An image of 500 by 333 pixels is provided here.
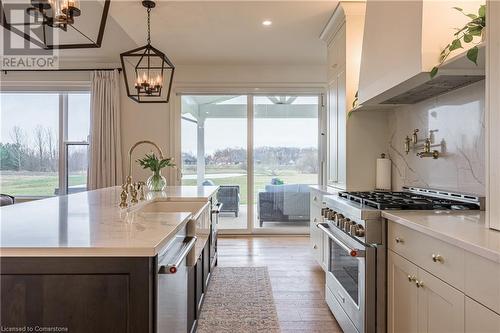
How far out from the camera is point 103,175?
5.33 m

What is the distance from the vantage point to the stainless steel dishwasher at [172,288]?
1202 millimetres

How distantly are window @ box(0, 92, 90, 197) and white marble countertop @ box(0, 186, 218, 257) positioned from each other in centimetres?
412

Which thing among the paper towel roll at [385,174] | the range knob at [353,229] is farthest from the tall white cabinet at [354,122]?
the range knob at [353,229]

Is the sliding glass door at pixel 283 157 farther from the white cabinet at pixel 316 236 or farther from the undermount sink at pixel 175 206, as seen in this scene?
the undermount sink at pixel 175 206

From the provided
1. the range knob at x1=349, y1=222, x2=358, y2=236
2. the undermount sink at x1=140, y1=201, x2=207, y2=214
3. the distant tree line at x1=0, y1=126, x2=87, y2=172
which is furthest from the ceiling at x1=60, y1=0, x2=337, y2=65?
the range knob at x1=349, y1=222, x2=358, y2=236

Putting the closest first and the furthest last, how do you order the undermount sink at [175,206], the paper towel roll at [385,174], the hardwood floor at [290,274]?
1. the hardwood floor at [290,274]
2. the undermount sink at [175,206]
3. the paper towel roll at [385,174]

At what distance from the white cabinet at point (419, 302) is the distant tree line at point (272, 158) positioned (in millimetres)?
3978

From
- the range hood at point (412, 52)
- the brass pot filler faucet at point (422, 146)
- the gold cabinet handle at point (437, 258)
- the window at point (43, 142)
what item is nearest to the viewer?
the gold cabinet handle at point (437, 258)

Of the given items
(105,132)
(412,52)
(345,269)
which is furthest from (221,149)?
(412,52)

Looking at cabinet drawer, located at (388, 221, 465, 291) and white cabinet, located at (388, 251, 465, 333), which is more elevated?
cabinet drawer, located at (388, 221, 465, 291)

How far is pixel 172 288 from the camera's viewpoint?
141 centimetres

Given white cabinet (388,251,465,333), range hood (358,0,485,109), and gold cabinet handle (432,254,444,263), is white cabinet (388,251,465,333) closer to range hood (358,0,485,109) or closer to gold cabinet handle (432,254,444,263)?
gold cabinet handle (432,254,444,263)

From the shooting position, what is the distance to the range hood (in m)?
1.72

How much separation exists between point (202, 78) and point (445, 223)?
4665mm
